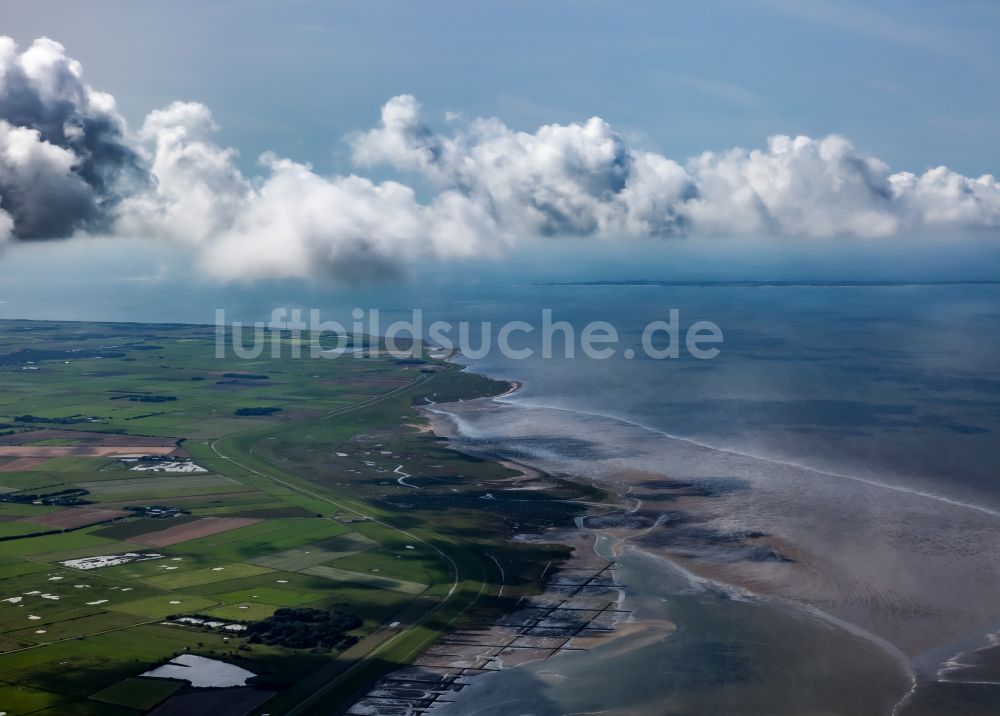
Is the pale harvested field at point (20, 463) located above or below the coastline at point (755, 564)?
Answer: above

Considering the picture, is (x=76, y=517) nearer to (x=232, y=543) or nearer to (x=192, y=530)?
(x=192, y=530)

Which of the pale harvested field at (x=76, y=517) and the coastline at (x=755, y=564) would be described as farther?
the pale harvested field at (x=76, y=517)

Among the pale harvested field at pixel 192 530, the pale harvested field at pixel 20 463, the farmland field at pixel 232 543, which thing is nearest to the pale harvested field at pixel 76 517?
the farmland field at pixel 232 543

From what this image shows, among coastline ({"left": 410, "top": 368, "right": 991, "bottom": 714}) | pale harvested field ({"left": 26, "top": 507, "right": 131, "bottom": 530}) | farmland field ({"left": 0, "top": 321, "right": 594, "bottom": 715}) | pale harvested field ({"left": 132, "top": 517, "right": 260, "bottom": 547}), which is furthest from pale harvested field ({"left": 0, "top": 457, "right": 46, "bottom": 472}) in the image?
coastline ({"left": 410, "top": 368, "right": 991, "bottom": 714})

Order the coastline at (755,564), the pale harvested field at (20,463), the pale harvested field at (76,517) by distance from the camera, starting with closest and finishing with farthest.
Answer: the coastline at (755,564)
the pale harvested field at (76,517)
the pale harvested field at (20,463)

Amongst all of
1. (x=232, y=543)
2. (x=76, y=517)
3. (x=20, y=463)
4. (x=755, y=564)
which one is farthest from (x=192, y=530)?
(x=755, y=564)

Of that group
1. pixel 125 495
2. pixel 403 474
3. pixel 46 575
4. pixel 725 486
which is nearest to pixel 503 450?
pixel 403 474

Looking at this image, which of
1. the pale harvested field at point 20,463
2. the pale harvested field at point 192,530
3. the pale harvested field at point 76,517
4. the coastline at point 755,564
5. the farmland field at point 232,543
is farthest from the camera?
the pale harvested field at point 20,463

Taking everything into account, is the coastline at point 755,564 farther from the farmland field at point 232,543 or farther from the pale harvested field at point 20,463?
the pale harvested field at point 20,463

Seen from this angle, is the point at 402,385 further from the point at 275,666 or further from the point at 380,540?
the point at 275,666
